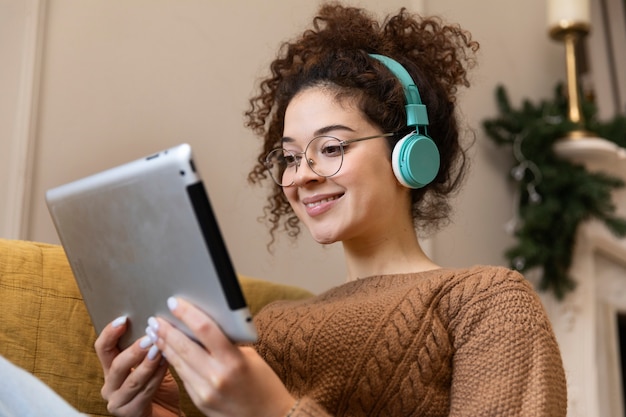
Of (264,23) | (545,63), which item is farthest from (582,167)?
(264,23)

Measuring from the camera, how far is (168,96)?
5.31ft

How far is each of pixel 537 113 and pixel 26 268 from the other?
177 centimetres

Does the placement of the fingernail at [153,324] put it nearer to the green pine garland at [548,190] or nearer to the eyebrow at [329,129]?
the eyebrow at [329,129]

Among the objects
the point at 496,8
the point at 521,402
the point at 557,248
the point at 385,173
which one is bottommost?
the point at 557,248

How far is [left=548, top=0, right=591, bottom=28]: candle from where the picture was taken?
92.4 inches

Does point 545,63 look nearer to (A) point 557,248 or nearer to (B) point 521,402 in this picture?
(A) point 557,248

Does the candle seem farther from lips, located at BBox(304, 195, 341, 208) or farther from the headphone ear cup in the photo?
lips, located at BBox(304, 195, 341, 208)

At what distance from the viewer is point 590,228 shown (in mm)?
2260

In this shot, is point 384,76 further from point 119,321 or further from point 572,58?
point 572,58

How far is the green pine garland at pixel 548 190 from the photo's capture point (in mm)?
2160

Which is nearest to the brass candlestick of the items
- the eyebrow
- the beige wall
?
the beige wall

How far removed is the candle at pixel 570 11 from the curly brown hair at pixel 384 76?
4.10 ft

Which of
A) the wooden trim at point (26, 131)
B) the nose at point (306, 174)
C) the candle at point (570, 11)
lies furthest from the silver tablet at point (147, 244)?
the candle at point (570, 11)

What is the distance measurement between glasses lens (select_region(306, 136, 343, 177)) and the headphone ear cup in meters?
0.09
